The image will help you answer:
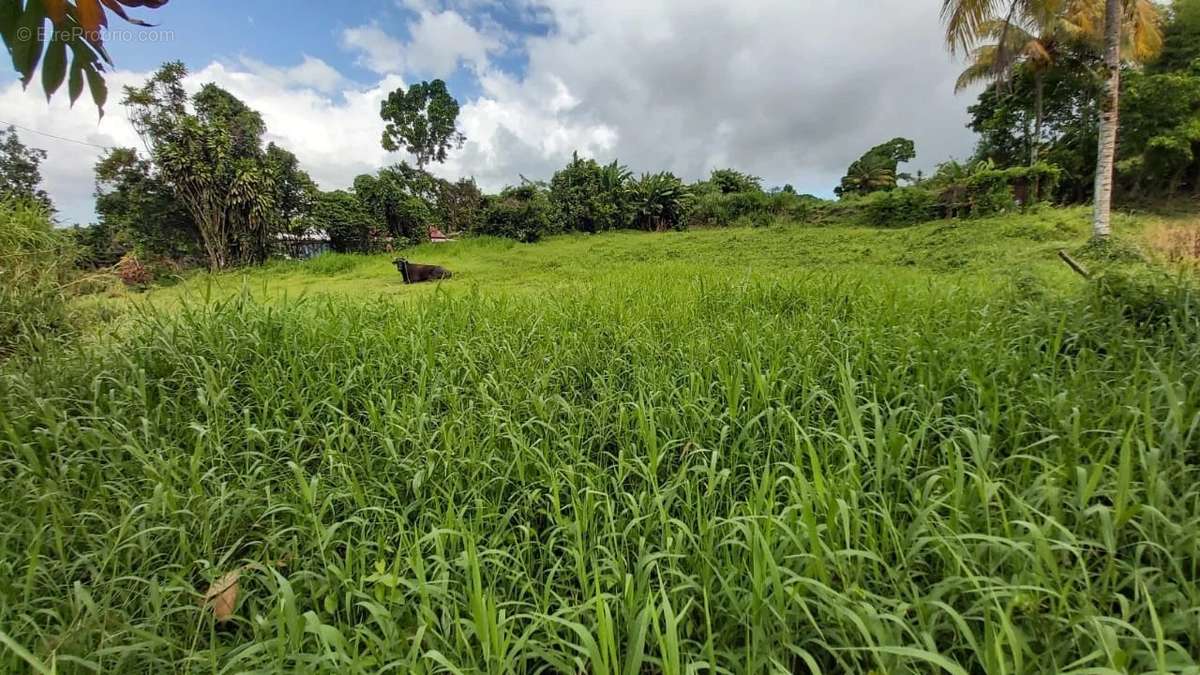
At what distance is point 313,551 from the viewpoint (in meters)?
1.35

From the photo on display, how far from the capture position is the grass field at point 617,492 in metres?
0.97

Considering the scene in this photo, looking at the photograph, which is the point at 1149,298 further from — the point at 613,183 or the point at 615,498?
the point at 613,183

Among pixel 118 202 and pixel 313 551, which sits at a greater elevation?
pixel 118 202

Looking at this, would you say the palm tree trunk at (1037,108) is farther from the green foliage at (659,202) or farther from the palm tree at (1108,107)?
the green foliage at (659,202)

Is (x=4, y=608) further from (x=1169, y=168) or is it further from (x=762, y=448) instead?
(x=1169, y=168)

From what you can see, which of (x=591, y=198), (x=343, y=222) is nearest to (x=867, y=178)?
(x=591, y=198)

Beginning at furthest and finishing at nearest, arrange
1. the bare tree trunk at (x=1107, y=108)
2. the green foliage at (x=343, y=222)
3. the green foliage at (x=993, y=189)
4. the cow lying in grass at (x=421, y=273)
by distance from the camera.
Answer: the green foliage at (x=343, y=222) < the green foliage at (x=993, y=189) < the cow lying in grass at (x=421, y=273) < the bare tree trunk at (x=1107, y=108)

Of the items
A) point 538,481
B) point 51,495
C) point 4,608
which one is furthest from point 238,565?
point 538,481

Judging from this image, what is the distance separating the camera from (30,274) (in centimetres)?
306

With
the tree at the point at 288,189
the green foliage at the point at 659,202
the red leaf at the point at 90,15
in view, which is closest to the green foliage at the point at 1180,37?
the green foliage at the point at 659,202

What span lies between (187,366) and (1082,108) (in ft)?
78.8

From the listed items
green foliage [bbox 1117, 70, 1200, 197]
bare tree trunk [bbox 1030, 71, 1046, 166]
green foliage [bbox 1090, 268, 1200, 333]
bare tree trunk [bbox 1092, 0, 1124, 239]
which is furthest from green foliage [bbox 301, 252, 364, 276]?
green foliage [bbox 1117, 70, 1200, 197]

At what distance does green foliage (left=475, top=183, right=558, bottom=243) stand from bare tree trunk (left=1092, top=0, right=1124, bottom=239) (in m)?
12.5

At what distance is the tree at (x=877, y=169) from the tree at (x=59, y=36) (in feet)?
63.5
